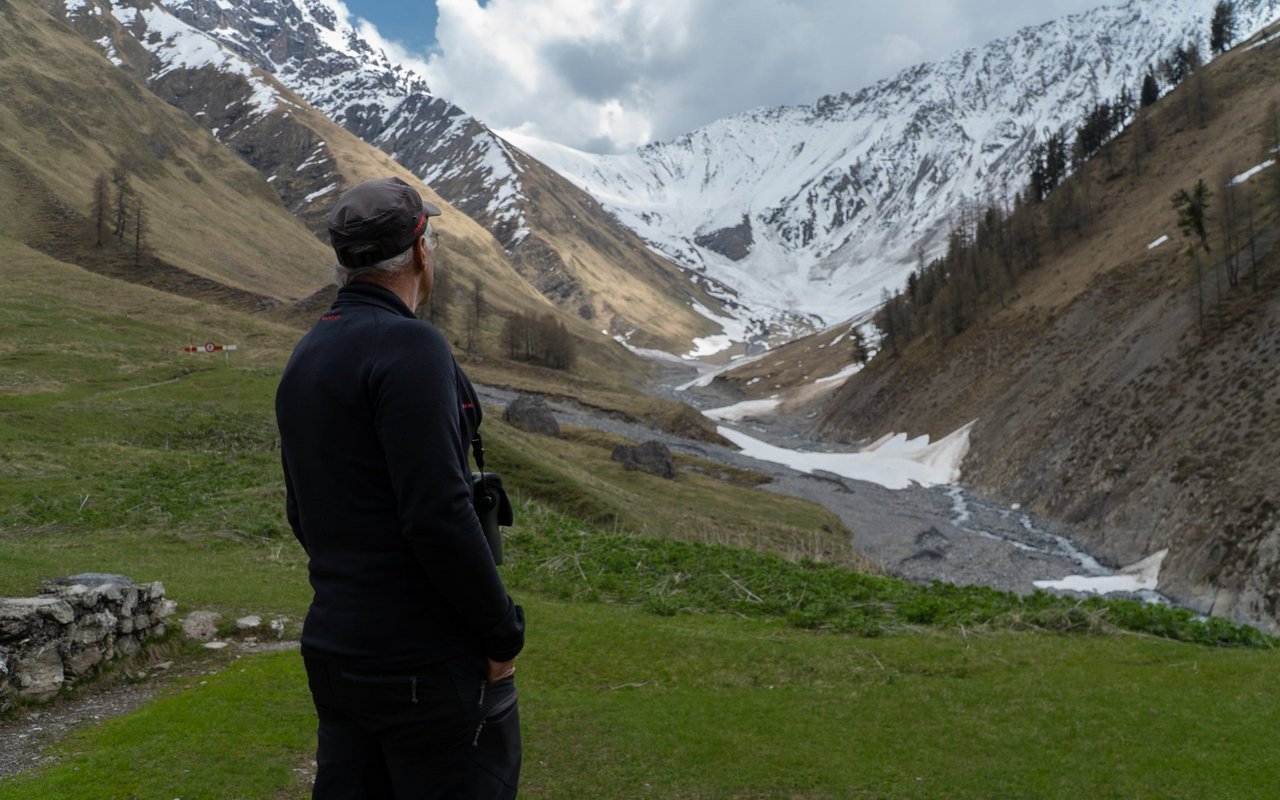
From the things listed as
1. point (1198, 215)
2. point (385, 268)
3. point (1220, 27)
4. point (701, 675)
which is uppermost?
point (1220, 27)

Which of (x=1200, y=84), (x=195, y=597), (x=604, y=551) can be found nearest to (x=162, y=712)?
(x=195, y=597)

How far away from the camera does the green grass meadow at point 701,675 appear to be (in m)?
9.10

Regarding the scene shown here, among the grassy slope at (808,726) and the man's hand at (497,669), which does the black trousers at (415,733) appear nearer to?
the man's hand at (497,669)

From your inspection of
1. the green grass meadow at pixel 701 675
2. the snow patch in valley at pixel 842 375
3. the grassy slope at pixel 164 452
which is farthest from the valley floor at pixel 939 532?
the snow patch in valley at pixel 842 375

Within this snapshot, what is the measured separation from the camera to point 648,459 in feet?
191

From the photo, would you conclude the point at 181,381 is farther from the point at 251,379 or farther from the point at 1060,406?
the point at 1060,406

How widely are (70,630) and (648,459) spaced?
47.2 m

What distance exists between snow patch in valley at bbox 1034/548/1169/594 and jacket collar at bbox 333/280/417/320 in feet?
128

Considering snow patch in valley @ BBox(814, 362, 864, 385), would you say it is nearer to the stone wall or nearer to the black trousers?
→ the stone wall

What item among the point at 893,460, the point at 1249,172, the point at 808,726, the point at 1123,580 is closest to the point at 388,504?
the point at 808,726

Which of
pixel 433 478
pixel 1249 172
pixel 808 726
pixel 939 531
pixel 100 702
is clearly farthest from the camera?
pixel 1249 172

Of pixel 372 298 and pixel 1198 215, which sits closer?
pixel 372 298

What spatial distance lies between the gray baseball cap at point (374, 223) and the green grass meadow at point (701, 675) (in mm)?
6697

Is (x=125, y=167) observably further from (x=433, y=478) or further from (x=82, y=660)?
(x=433, y=478)
